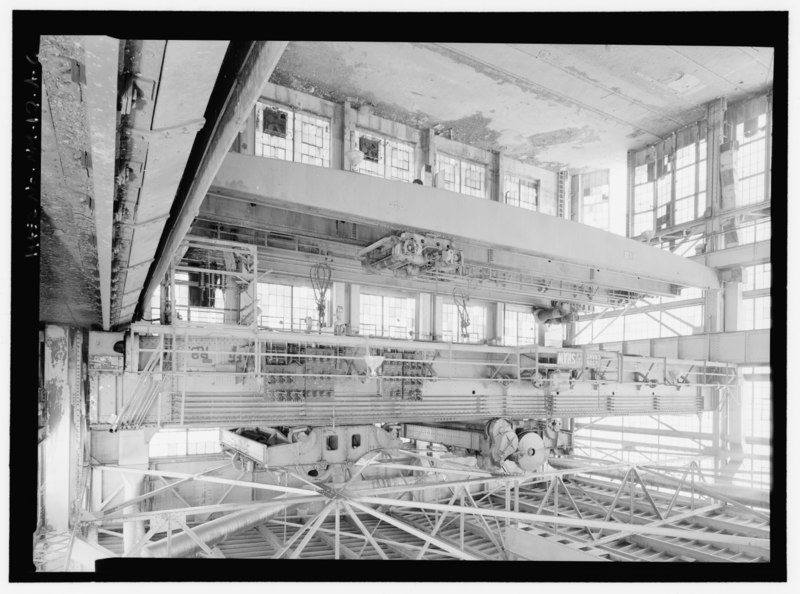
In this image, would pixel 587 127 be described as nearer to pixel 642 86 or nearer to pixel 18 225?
pixel 642 86

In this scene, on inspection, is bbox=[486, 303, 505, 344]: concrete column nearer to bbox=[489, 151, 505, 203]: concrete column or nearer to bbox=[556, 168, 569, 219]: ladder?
bbox=[489, 151, 505, 203]: concrete column

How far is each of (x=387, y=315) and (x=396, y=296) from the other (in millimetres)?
749

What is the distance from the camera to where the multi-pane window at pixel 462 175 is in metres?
18.5

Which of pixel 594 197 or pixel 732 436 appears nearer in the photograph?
pixel 732 436

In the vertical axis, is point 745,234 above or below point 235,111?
above

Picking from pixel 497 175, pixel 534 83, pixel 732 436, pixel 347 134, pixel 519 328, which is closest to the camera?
pixel 534 83

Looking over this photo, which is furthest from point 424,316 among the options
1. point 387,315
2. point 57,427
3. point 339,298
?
point 57,427

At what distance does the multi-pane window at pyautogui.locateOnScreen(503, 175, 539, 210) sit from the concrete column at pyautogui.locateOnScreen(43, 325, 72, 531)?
1547 cm

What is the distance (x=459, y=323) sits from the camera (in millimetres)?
19281

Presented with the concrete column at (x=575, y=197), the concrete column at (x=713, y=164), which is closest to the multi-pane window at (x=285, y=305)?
the concrete column at (x=575, y=197)

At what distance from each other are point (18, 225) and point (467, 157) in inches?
645

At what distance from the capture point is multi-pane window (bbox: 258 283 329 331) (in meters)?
15.4

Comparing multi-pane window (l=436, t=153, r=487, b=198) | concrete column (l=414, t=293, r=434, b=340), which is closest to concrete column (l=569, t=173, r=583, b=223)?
multi-pane window (l=436, t=153, r=487, b=198)

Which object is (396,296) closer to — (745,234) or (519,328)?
(519,328)
